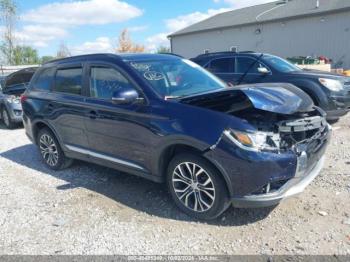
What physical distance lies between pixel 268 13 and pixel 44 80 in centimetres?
2152

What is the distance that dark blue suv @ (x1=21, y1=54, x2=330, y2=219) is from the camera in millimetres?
3225

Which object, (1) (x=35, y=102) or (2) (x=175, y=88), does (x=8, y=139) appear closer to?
(1) (x=35, y=102)

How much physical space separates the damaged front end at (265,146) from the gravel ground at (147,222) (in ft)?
1.28

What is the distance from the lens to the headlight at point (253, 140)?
3160 mm

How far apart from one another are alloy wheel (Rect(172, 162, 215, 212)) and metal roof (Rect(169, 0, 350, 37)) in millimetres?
18505

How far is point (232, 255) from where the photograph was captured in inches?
120

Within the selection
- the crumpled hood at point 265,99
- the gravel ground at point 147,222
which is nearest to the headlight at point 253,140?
the crumpled hood at point 265,99

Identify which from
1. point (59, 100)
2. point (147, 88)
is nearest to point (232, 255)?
point (147, 88)

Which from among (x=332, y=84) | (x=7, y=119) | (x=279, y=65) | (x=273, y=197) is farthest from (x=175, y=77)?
(x=7, y=119)

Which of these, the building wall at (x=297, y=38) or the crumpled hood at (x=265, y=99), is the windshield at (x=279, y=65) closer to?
the crumpled hood at (x=265, y=99)

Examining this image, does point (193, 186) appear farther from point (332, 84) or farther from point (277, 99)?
point (332, 84)

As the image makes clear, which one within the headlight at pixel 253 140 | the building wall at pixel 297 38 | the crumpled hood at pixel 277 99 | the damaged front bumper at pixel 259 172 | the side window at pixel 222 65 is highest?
the building wall at pixel 297 38

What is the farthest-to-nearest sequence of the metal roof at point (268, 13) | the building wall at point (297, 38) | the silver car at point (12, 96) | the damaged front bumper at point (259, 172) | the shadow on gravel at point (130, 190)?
the metal roof at point (268, 13)
the building wall at point (297, 38)
the silver car at point (12, 96)
the shadow on gravel at point (130, 190)
the damaged front bumper at point (259, 172)

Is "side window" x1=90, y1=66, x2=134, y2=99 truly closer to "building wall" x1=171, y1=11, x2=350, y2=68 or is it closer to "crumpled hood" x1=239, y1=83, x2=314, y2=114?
"crumpled hood" x1=239, y1=83, x2=314, y2=114
